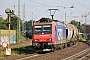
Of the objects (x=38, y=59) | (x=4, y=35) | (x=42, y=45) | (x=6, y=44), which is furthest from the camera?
(x=4, y=35)

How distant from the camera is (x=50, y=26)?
2375cm

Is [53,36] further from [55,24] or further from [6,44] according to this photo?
[6,44]

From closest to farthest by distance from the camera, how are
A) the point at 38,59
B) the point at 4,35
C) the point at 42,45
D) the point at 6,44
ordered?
the point at 38,59, the point at 6,44, the point at 42,45, the point at 4,35

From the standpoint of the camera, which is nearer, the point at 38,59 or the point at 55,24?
the point at 38,59

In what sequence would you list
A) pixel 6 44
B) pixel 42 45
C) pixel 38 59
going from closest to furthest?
pixel 38 59
pixel 6 44
pixel 42 45

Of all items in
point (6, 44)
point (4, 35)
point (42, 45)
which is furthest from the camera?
point (4, 35)

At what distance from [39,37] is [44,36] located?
0.48 m

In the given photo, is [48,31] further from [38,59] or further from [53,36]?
[38,59]

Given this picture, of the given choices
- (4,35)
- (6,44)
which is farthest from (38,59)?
(4,35)

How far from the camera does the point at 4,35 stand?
50.7 m

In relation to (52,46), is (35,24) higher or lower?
higher

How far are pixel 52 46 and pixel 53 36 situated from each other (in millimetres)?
968

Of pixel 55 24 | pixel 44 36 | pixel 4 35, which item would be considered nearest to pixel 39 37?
pixel 44 36

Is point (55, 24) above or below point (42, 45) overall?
above
